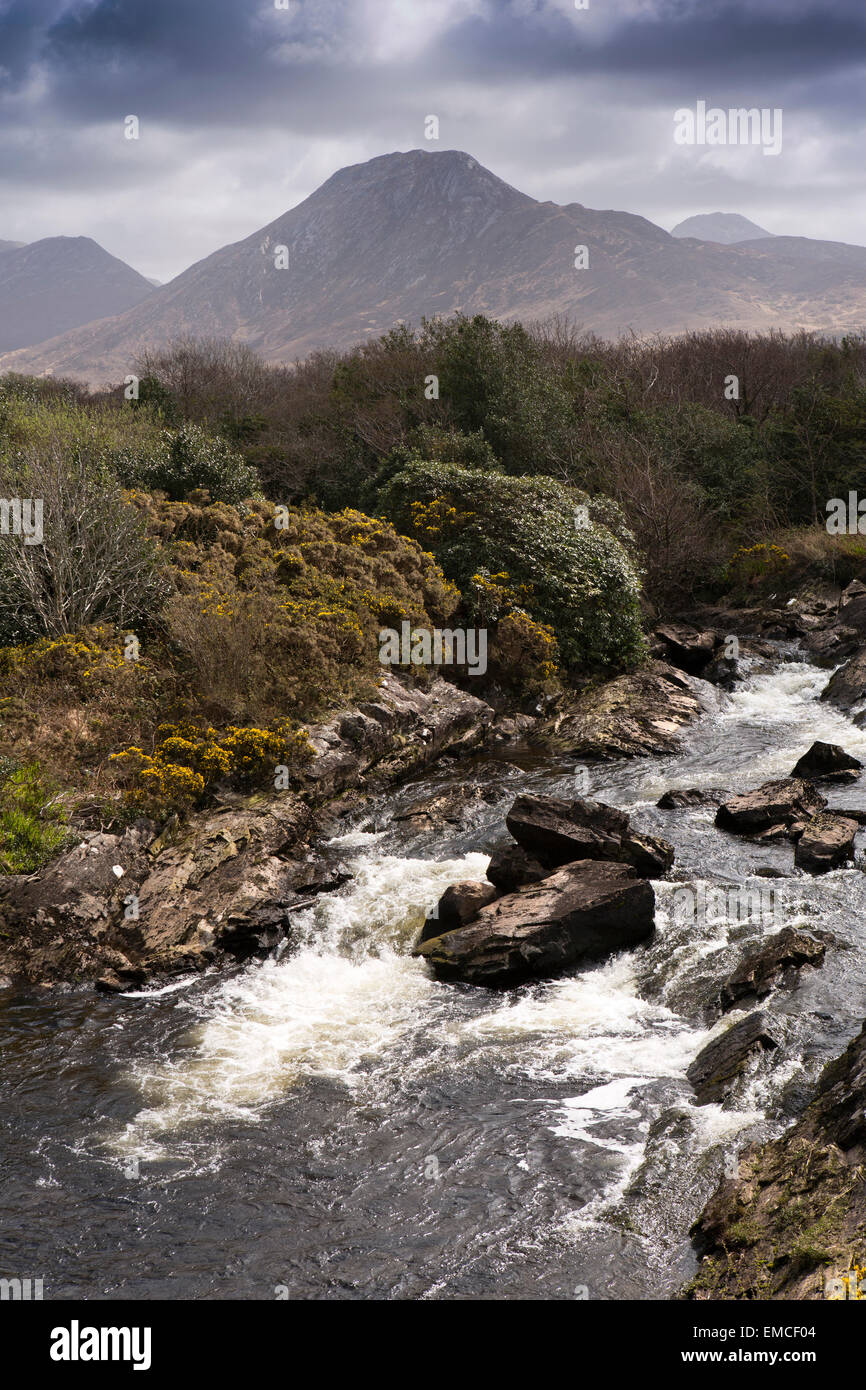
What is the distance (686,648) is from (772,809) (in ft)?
34.7

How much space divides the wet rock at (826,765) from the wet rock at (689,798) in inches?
67.0

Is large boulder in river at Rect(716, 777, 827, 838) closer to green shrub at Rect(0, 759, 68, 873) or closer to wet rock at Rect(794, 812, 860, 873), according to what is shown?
wet rock at Rect(794, 812, 860, 873)

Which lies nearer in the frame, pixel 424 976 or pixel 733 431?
pixel 424 976

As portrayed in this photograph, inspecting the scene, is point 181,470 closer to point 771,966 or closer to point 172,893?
point 172,893

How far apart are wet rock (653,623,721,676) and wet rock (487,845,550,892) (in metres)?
12.7

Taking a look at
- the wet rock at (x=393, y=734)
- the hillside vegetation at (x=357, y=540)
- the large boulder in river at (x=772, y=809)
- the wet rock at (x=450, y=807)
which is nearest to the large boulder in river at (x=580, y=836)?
the large boulder in river at (x=772, y=809)

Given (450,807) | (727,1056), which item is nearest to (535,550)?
(450,807)

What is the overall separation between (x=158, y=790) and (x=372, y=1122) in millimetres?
7201

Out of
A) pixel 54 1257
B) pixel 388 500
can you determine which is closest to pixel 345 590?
pixel 388 500

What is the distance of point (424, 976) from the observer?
10992mm

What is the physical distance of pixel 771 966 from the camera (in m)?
9.70

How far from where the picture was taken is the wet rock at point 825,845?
1235cm

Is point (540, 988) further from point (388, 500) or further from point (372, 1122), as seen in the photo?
point (388, 500)
